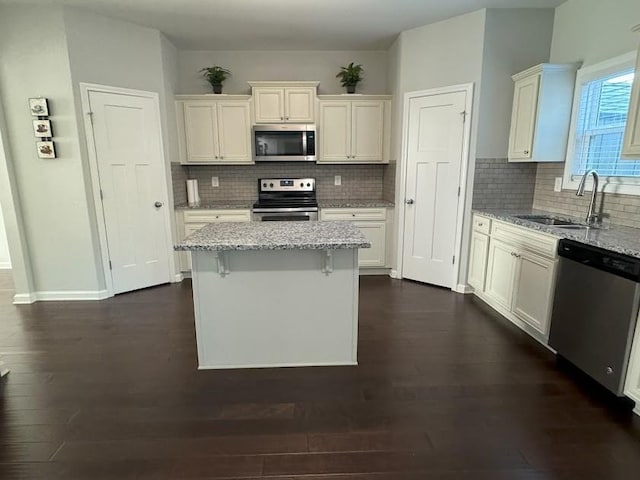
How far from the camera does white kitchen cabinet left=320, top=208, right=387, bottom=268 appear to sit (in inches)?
171

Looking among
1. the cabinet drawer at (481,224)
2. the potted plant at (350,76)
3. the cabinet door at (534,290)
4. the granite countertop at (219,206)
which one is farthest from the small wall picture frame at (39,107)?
the cabinet door at (534,290)

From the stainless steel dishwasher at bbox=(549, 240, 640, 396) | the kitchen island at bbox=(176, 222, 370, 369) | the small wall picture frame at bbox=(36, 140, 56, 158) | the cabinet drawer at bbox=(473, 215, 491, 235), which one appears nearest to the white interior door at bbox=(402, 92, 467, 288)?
the cabinet drawer at bbox=(473, 215, 491, 235)

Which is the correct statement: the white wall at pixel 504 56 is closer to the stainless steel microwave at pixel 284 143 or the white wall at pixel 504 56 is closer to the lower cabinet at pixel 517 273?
the lower cabinet at pixel 517 273

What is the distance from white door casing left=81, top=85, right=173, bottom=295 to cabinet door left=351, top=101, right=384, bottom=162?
7.57 feet

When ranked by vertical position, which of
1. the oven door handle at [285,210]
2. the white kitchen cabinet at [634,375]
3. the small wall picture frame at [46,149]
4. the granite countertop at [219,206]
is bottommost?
the white kitchen cabinet at [634,375]

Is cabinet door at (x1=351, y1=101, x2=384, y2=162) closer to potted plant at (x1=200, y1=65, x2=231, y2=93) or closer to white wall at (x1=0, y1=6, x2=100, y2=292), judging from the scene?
potted plant at (x1=200, y1=65, x2=231, y2=93)

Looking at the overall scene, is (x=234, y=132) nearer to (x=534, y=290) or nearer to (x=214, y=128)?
(x=214, y=128)

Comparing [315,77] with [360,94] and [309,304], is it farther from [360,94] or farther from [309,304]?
[309,304]

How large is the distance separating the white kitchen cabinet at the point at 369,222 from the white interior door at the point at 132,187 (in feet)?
6.43

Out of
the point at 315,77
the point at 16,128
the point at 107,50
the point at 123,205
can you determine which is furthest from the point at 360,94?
the point at 16,128

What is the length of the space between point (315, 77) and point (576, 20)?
9.13ft

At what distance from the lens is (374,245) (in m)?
4.41

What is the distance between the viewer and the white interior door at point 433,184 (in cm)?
372

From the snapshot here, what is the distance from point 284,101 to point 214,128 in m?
0.93
